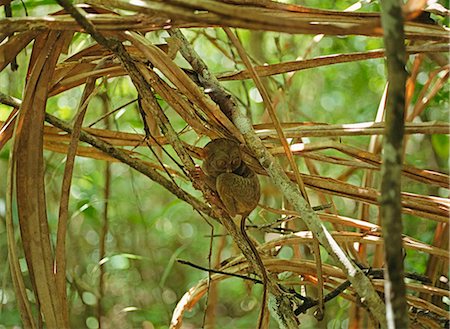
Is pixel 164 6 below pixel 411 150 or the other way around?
below

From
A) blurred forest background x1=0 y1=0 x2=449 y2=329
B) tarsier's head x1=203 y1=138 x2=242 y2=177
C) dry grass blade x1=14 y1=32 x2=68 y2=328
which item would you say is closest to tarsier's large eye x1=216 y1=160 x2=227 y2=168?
tarsier's head x1=203 y1=138 x2=242 y2=177

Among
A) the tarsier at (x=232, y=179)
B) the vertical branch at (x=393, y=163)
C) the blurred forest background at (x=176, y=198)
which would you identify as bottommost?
the vertical branch at (x=393, y=163)

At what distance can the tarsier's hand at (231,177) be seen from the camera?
0.61 metres

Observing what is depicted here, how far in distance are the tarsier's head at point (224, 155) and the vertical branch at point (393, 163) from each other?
0.27m

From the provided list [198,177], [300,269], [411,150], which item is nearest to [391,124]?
[198,177]

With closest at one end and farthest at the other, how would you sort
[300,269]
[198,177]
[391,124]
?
[391,124] < [198,177] < [300,269]

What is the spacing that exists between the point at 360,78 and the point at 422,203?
5.53 feet

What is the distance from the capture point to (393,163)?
0.34m

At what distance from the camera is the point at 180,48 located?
0.65 m

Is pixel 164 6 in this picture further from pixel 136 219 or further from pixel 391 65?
pixel 136 219

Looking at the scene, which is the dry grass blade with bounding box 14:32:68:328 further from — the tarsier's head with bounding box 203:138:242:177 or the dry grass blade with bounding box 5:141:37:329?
the tarsier's head with bounding box 203:138:242:177

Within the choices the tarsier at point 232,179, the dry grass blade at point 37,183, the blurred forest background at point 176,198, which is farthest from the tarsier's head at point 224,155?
the blurred forest background at point 176,198

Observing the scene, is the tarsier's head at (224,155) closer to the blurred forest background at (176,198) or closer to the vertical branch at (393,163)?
the vertical branch at (393,163)

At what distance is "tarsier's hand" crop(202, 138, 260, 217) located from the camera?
0.61m
